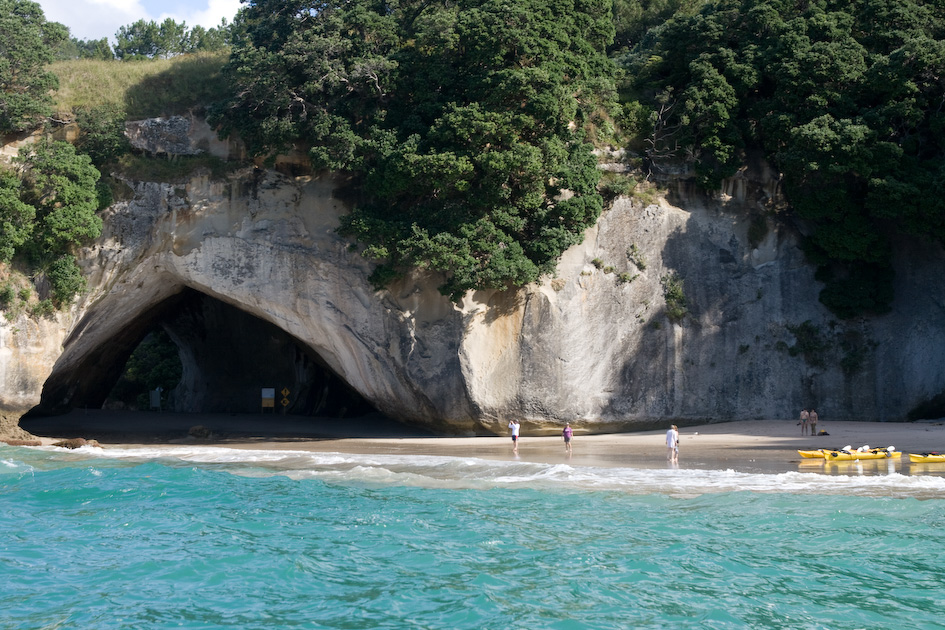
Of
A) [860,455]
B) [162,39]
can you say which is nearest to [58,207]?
[860,455]

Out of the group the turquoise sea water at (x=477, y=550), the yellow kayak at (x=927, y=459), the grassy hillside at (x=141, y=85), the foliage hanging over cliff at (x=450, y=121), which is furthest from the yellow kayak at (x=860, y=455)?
the grassy hillside at (x=141, y=85)

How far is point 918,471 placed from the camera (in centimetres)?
1761

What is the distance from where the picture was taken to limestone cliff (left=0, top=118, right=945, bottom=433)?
2556 cm

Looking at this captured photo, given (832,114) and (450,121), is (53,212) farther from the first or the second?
(832,114)

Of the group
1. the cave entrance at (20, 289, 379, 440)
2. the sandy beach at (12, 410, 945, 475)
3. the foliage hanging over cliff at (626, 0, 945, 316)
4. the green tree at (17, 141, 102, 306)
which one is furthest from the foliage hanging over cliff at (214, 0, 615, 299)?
the cave entrance at (20, 289, 379, 440)

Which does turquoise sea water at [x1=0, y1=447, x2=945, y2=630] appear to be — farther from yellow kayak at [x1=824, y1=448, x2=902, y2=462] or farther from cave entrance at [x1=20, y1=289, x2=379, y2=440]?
cave entrance at [x1=20, y1=289, x2=379, y2=440]

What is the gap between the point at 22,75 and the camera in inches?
1053

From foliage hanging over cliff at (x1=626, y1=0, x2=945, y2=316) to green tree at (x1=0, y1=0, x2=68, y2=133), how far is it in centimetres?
2013

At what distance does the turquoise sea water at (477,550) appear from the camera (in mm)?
10656

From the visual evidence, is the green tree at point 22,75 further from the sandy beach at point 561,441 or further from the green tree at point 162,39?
the green tree at point 162,39

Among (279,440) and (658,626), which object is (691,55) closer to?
(279,440)

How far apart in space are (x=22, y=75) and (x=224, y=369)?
1643 cm

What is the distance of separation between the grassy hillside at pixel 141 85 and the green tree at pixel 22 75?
89 centimetres

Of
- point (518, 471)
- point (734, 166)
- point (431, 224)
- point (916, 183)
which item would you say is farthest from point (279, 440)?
point (916, 183)
